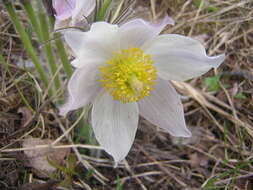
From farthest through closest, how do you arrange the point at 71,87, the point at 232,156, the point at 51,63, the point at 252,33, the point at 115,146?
the point at 252,33 < the point at 232,156 < the point at 51,63 < the point at 115,146 < the point at 71,87

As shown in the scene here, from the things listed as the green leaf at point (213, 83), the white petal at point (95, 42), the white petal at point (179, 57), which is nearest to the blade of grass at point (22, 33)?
the white petal at point (95, 42)

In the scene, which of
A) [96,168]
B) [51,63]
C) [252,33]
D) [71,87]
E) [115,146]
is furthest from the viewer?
[252,33]

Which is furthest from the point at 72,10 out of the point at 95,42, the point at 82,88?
the point at 82,88

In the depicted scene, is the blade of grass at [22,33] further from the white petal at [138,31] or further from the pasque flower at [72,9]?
the white petal at [138,31]

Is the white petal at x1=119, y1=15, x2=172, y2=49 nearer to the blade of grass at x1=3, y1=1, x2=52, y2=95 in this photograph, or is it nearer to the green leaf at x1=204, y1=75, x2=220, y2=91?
the blade of grass at x1=3, y1=1, x2=52, y2=95

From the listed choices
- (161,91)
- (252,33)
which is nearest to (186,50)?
(161,91)

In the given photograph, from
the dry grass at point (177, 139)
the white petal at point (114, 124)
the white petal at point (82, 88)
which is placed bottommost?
the dry grass at point (177, 139)

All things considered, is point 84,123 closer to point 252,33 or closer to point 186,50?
point 186,50
